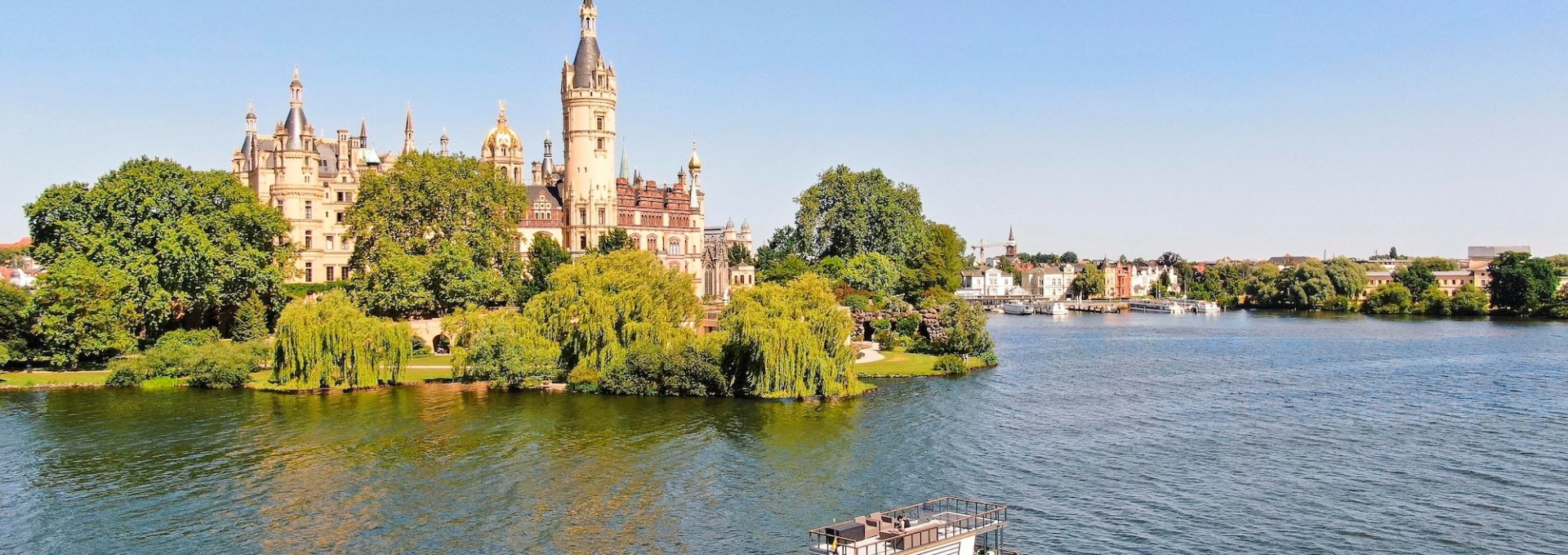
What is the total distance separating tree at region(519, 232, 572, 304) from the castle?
486 cm

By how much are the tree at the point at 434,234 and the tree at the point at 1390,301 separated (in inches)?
4187

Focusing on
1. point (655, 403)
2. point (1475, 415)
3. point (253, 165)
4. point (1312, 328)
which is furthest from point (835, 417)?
point (1312, 328)

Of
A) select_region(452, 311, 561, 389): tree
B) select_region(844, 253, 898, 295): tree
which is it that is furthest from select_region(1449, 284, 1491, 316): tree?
select_region(452, 311, 561, 389): tree

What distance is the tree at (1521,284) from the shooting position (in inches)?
5064

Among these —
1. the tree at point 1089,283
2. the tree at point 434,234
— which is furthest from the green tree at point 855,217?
the tree at point 1089,283

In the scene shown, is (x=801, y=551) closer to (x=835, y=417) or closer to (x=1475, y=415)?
(x=835, y=417)

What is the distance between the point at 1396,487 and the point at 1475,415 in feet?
56.4

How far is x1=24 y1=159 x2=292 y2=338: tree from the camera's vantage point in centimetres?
6438

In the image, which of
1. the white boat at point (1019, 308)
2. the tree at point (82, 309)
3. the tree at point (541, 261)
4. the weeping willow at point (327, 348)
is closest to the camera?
the weeping willow at point (327, 348)

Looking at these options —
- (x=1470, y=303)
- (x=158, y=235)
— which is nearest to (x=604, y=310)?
(x=158, y=235)

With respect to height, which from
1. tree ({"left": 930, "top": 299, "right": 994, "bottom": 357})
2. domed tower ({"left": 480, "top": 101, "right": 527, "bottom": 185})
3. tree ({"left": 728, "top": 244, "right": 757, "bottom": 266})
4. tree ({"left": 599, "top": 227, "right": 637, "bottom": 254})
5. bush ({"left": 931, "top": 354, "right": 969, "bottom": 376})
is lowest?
bush ({"left": 931, "top": 354, "right": 969, "bottom": 376})

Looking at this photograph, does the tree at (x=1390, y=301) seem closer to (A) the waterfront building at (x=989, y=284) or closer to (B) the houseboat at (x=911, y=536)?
(A) the waterfront building at (x=989, y=284)

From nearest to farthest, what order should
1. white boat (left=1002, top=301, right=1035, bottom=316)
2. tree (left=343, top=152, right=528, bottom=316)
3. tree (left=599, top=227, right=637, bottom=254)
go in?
tree (left=343, top=152, right=528, bottom=316) < tree (left=599, top=227, right=637, bottom=254) < white boat (left=1002, top=301, right=1035, bottom=316)

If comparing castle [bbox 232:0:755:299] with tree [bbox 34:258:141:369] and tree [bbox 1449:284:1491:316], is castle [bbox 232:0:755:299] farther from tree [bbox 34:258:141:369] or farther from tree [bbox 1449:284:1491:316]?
tree [bbox 1449:284:1491:316]
